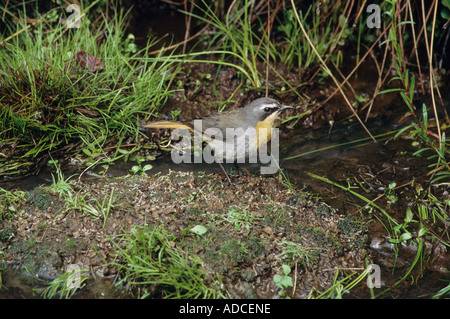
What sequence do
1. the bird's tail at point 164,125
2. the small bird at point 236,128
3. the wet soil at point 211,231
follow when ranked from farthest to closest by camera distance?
the bird's tail at point 164,125, the small bird at point 236,128, the wet soil at point 211,231

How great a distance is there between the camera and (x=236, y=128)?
5.19 m

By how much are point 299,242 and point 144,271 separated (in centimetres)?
153

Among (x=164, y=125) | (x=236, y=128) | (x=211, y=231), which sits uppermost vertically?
(x=236, y=128)

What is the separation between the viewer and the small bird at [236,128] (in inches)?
200

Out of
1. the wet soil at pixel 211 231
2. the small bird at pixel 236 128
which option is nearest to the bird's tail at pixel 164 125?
the small bird at pixel 236 128

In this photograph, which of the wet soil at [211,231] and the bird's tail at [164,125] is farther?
the bird's tail at [164,125]

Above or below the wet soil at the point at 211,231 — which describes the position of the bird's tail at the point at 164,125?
above

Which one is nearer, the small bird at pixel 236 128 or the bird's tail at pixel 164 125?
the small bird at pixel 236 128

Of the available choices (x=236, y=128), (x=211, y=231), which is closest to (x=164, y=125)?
(x=236, y=128)

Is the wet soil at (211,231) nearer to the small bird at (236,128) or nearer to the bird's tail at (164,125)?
the small bird at (236,128)

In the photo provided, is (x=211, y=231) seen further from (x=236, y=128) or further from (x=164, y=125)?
(x=164, y=125)

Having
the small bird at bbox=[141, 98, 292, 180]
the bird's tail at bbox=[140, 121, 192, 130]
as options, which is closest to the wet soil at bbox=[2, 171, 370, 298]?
the small bird at bbox=[141, 98, 292, 180]

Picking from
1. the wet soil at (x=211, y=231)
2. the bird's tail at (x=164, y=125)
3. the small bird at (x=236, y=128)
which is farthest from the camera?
the bird's tail at (x=164, y=125)

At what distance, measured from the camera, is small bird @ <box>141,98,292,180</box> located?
5090mm
